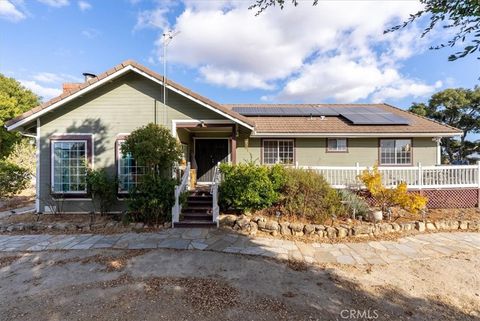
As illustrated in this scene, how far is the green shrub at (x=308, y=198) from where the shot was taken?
7.83m

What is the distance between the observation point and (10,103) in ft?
80.2

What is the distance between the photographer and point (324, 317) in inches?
140

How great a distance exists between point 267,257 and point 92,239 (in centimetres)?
472

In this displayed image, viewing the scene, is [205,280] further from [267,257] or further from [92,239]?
[92,239]

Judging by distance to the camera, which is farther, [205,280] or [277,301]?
[205,280]

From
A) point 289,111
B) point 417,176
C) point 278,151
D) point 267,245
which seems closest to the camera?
point 267,245

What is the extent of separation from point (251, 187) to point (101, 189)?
494 centimetres

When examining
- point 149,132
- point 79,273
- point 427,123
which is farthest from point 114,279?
point 427,123

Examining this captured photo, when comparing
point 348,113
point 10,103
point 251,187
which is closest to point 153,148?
point 251,187

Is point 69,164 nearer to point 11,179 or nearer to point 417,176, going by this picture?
point 11,179

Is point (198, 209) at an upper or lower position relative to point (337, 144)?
lower

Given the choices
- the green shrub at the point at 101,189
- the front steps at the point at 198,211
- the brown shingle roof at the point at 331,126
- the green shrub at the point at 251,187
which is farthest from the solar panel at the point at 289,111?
the green shrub at the point at 101,189

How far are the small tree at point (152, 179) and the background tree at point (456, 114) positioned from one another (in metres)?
27.2

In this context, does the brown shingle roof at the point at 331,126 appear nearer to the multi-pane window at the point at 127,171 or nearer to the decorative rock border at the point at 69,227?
the multi-pane window at the point at 127,171
